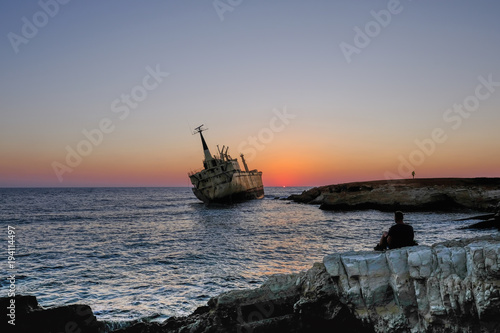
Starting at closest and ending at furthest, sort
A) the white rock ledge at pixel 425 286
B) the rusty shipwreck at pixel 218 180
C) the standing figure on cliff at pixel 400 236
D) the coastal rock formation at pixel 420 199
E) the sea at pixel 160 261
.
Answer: the white rock ledge at pixel 425 286
the standing figure on cliff at pixel 400 236
the sea at pixel 160 261
the coastal rock formation at pixel 420 199
the rusty shipwreck at pixel 218 180

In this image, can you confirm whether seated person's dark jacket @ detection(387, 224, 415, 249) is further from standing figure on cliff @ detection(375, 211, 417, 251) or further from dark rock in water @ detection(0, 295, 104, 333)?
dark rock in water @ detection(0, 295, 104, 333)

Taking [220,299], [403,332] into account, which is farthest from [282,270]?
[403,332]

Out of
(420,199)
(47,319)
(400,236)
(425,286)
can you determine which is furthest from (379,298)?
(420,199)

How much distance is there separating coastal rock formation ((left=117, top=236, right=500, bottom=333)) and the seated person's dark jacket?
2.40 feet

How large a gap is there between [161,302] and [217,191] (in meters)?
47.7

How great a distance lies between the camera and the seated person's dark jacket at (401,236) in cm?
755

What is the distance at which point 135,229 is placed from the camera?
29.3 meters

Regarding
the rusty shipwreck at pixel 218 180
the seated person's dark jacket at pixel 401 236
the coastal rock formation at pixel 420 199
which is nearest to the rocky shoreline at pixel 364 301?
the seated person's dark jacket at pixel 401 236

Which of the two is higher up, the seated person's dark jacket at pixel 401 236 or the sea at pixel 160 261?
the seated person's dark jacket at pixel 401 236

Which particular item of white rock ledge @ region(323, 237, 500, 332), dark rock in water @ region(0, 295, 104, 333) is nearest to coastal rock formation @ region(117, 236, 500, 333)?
white rock ledge @ region(323, 237, 500, 332)

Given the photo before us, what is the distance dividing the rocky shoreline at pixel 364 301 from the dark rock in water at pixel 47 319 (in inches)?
0.8

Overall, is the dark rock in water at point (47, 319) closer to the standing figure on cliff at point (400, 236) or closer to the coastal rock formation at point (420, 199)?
the standing figure on cliff at point (400, 236)

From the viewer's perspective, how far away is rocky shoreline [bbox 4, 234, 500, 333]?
6.00 metres

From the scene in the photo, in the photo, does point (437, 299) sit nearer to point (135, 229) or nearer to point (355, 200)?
point (135, 229)
